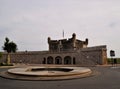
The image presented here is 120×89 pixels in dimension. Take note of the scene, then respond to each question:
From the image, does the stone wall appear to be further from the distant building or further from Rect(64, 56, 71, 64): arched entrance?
the distant building

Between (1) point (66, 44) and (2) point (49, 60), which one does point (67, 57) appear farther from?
(1) point (66, 44)

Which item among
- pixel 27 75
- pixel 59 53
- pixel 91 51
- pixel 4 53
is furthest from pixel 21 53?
pixel 27 75

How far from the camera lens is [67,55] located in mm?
46688

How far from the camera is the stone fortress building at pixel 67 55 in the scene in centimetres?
4203


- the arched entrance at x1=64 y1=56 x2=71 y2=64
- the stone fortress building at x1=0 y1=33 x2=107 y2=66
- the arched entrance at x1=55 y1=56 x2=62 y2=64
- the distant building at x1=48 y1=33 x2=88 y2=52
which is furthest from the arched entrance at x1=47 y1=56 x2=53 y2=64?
the distant building at x1=48 y1=33 x2=88 y2=52

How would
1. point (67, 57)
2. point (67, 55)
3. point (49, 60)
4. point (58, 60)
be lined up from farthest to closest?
point (49, 60) → point (58, 60) → point (67, 57) → point (67, 55)

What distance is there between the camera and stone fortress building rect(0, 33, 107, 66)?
42031 millimetres

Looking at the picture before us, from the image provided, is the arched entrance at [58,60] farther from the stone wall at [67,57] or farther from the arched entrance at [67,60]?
the arched entrance at [67,60]

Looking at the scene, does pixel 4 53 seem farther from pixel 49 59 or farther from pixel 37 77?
pixel 37 77

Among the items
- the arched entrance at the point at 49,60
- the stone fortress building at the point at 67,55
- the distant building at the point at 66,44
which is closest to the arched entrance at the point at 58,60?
the stone fortress building at the point at 67,55

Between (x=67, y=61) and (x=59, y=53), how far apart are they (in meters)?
2.90

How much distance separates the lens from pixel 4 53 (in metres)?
54.2

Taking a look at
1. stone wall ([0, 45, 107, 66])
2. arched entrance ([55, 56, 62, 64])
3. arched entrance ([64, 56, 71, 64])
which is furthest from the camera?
arched entrance ([55, 56, 62, 64])

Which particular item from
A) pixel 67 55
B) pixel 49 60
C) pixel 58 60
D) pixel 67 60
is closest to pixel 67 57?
pixel 67 60
